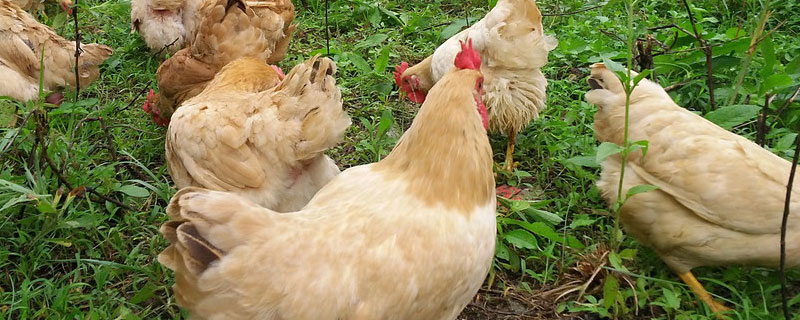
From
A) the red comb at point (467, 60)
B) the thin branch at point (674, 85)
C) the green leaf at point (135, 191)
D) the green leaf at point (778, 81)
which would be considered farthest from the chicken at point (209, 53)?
the green leaf at point (778, 81)

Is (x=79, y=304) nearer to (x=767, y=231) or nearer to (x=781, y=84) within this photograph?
(x=767, y=231)

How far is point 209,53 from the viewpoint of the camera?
13.4 ft

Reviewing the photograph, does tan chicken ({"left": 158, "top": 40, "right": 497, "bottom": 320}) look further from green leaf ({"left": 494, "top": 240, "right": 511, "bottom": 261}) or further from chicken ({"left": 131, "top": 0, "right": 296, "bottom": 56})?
chicken ({"left": 131, "top": 0, "right": 296, "bottom": 56})

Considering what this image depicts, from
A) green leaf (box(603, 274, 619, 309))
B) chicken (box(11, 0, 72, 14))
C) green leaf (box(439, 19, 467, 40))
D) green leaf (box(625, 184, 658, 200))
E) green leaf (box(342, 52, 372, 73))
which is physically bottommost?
green leaf (box(603, 274, 619, 309))

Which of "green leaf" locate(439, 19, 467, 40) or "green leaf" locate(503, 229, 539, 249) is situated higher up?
"green leaf" locate(439, 19, 467, 40)

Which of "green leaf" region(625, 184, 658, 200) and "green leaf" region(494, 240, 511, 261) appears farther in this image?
"green leaf" region(494, 240, 511, 261)

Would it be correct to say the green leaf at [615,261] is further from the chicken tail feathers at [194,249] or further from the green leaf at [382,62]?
the green leaf at [382,62]

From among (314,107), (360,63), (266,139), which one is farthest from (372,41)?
(266,139)

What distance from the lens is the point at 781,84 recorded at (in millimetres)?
3178

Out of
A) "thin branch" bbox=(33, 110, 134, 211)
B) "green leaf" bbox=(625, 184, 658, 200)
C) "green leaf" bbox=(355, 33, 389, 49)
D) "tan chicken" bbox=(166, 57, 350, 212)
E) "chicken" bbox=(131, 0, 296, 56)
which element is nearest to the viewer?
"green leaf" bbox=(625, 184, 658, 200)

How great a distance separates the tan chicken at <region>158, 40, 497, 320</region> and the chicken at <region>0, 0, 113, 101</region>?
115 inches

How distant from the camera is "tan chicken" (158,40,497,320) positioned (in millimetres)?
1989

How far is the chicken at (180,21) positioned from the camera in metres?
4.80

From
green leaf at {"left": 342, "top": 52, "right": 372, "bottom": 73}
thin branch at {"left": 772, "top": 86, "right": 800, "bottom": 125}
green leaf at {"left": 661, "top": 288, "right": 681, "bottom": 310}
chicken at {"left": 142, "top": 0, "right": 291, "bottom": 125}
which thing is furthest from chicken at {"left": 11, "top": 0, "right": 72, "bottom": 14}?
thin branch at {"left": 772, "top": 86, "right": 800, "bottom": 125}
